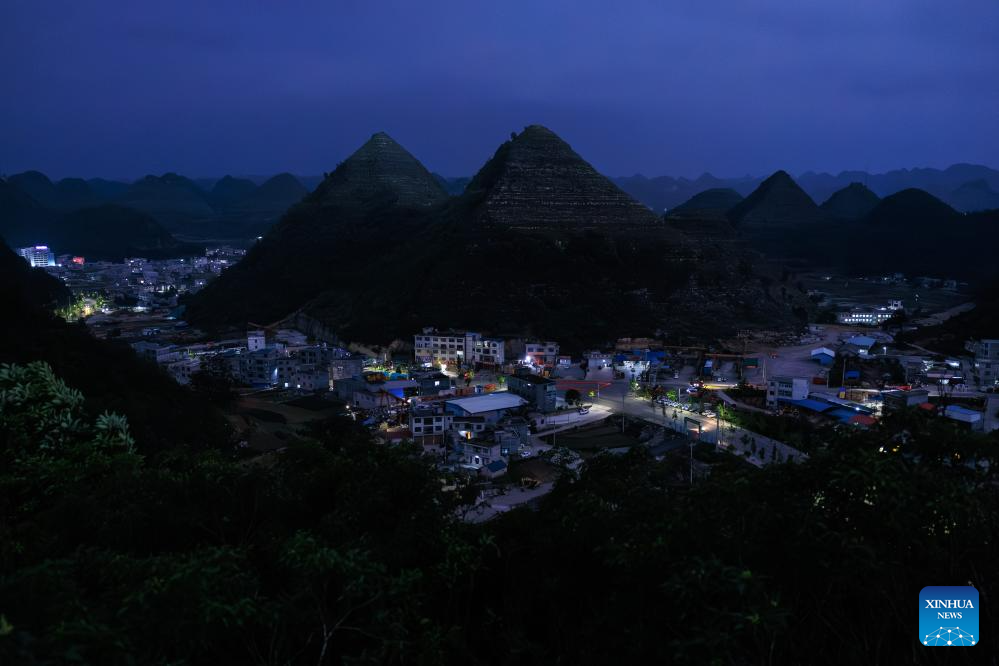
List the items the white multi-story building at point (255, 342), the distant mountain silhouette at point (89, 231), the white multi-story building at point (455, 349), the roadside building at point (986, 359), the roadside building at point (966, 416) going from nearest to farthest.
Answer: the roadside building at point (966, 416), the roadside building at point (986, 359), the white multi-story building at point (455, 349), the white multi-story building at point (255, 342), the distant mountain silhouette at point (89, 231)

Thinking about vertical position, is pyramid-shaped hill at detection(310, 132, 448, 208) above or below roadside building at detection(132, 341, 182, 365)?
above

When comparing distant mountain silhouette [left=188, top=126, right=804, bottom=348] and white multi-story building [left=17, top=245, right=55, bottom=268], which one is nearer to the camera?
distant mountain silhouette [left=188, top=126, right=804, bottom=348]

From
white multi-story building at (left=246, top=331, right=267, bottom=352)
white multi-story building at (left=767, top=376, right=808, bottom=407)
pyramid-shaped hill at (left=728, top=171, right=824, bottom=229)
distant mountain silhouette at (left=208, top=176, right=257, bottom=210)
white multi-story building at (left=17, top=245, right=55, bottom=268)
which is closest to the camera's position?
white multi-story building at (left=767, top=376, right=808, bottom=407)

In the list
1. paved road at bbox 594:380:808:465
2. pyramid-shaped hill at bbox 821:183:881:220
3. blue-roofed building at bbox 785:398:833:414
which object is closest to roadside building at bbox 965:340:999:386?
blue-roofed building at bbox 785:398:833:414

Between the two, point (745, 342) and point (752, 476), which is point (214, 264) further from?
point (752, 476)

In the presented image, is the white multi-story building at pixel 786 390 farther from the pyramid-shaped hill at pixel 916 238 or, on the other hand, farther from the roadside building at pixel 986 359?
the pyramid-shaped hill at pixel 916 238

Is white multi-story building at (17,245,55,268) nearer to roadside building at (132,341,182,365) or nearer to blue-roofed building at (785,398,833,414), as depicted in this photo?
roadside building at (132,341,182,365)

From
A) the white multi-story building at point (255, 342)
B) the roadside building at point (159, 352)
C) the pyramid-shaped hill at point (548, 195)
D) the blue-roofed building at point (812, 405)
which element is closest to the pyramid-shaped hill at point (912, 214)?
the pyramid-shaped hill at point (548, 195)
